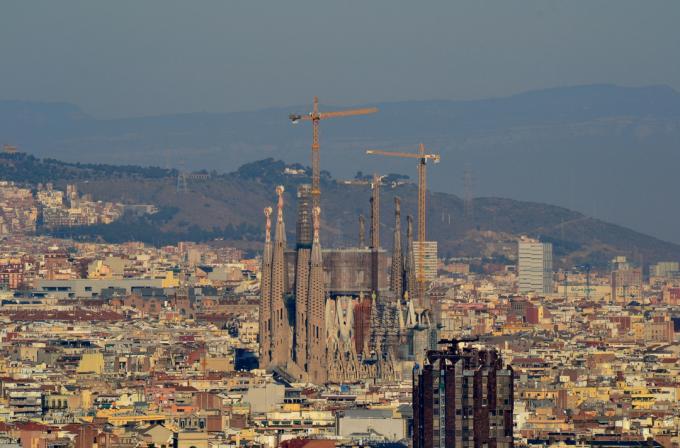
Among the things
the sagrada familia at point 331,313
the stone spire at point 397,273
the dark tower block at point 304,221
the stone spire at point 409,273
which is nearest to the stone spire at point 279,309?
the sagrada familia at point 331,313

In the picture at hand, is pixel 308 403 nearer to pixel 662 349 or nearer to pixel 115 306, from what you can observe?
pixel 662 349

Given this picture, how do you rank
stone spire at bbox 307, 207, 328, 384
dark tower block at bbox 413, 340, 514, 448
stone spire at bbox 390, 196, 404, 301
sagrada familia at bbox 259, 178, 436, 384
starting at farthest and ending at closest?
stone spire at bbox 390, 196, 404, 301 < sagrada familia at bbox 259, 178, 436, 384 < stone spire at bbox 307, 207, 328, 384 < dark tower block at bbox 413, 340, 514, 448

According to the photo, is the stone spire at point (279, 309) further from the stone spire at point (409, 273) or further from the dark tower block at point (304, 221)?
the stone spire at point (409, 273)

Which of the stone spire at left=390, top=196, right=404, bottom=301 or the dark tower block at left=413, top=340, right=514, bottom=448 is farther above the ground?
the stone spire at left=390, top=196, right=404, bottom=301

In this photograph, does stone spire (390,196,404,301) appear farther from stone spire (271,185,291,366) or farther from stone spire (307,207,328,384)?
stone spire (307,207,328,384)

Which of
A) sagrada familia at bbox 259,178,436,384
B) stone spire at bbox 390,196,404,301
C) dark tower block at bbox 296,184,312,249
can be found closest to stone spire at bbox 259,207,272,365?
sagrada familia at bbox 259,178,436,384

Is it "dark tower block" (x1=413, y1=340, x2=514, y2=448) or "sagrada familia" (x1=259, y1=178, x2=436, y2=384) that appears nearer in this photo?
"dark tower block" (x1=413, y1=340, x2=514, y2=448)

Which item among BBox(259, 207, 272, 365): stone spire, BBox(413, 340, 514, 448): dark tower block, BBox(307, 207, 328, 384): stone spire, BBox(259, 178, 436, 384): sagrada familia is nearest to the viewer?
BBox(413, 340, 514, 448): dark tower block

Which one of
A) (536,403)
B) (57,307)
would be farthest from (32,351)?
(57,307)
